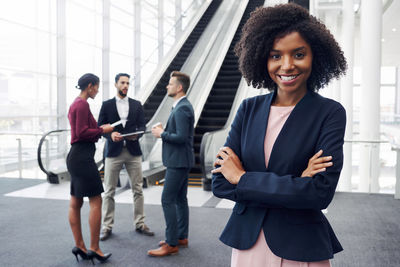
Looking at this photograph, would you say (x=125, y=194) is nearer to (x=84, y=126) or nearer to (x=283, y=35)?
(x=84, y=126)

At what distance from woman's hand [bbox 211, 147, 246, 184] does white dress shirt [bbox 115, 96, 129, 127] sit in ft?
11.3

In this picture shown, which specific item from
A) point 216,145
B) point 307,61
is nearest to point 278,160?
point 307,61

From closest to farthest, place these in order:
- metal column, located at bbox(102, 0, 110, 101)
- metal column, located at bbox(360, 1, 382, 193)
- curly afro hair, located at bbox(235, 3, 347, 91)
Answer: curly afro hair, located at bbox(235, 3, 347, 91) < metal column, located at bbox(360, 1, 382, 193) < metal column, located at bbox(102, 0, 110, 101)

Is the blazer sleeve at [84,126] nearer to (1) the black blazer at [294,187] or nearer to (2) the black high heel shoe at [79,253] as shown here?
(2) the black high heel shoe at [79,253]

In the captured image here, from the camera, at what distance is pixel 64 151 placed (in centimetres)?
811

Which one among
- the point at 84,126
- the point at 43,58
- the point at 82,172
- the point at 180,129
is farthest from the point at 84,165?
the point at 43,58

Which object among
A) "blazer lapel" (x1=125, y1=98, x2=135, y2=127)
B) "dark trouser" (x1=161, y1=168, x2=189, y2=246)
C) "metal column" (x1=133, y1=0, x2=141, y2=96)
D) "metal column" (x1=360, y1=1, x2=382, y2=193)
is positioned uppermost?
"metal column" (x1=133, y1=0, x2=141, y2=96)

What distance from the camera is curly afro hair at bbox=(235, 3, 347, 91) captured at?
1.49m

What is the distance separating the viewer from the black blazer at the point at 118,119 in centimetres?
470

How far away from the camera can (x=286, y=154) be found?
1399 millimetres

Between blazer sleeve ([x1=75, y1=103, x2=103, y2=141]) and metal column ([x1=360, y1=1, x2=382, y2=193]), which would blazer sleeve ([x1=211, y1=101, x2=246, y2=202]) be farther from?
metal column ([x1=360, y1=1, x2=382, y2=193])

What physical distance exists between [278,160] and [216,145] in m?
6.22

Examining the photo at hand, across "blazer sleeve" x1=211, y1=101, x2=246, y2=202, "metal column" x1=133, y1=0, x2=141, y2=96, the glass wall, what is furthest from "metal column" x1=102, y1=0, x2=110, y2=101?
"blazer sleeve" x1=211, y1=101, x2=246, y2=202

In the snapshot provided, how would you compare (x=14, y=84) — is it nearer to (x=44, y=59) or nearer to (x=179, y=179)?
(x=44, y=59)
